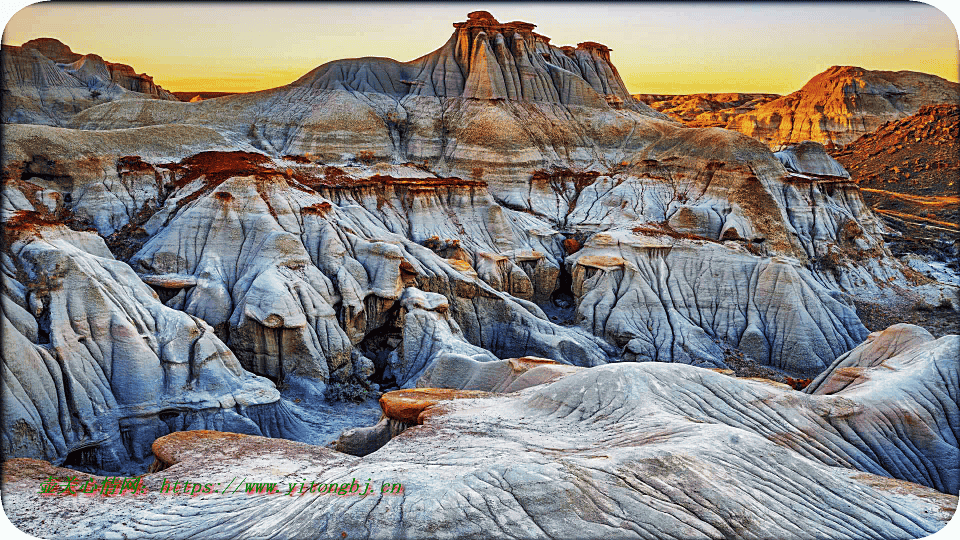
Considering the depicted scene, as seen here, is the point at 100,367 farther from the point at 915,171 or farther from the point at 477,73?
the point at 915,171

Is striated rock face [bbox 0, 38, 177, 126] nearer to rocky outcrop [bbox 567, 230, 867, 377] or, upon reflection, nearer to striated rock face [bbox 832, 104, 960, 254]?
rocky outcrop [bbox 567, 230, 867, 377]

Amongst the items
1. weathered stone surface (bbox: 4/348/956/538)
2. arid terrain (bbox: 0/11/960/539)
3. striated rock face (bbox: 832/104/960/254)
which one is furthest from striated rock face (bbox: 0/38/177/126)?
striated rock face (bbox: 832/104/960/254)

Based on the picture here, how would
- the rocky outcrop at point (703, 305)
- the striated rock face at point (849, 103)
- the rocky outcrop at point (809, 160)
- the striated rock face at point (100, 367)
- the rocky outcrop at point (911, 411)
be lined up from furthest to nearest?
the striated rock face at point (849, 103) → the rocky outcrop at point (809, 160) → the rocky outcrop at point (703, 305) → the striated rock face at point (100, 367) → the rocky outcrop at point (911, 411)

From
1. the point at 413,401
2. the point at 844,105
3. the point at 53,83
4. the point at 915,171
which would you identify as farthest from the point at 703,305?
the point at 844,105

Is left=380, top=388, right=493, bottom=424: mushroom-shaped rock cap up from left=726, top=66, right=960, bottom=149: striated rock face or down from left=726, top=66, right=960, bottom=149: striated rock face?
down

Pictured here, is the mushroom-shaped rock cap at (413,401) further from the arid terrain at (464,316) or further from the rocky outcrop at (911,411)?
the rocky outcrop at (911,411)

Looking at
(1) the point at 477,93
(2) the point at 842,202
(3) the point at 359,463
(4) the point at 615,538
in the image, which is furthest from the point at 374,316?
(2) the point at 842,202

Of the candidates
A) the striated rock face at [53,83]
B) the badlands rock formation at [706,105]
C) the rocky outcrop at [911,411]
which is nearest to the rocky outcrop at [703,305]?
the rocky outcrop at [911,411]
